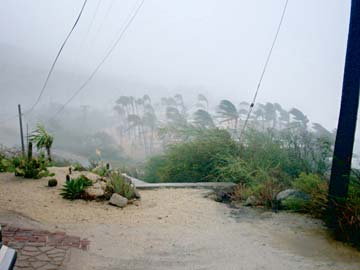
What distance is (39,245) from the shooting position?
4281 mm

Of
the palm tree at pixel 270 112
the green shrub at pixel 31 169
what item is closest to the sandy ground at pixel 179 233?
the green shrub at pixel 31 169

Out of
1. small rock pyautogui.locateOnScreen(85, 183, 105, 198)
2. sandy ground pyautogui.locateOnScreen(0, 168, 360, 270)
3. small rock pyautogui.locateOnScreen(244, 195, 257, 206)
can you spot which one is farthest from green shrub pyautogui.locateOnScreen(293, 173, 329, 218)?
small rock pyautogui.locateOnScreen(85, 183, 105, 198)

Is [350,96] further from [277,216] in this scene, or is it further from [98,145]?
[98,145]

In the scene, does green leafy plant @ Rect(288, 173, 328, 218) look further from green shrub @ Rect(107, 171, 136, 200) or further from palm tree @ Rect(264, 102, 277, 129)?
palm tree @ Rect(264, 102, 277, 129)

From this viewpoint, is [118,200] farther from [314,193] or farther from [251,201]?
[314,193]

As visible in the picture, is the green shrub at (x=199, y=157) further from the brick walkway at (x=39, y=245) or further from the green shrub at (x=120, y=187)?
the brick walkway at (x=39, y=245)

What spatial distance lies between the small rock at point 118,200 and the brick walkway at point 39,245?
231 cm

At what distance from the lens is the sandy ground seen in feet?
14.3

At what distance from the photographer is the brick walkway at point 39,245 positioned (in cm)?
374

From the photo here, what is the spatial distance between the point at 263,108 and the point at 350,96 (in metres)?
31.0

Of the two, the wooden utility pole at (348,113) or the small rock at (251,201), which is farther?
the small rock at (251,201)

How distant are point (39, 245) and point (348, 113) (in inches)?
191

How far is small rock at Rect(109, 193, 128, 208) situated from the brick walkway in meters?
2.31

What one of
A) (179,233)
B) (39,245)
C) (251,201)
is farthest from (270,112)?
(39,245)
